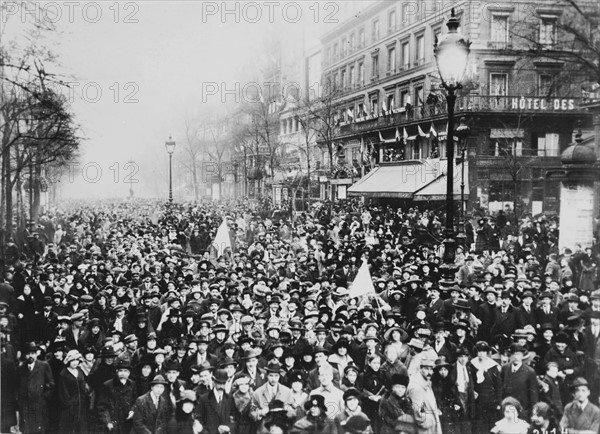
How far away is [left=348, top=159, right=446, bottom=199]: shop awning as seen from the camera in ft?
67.4

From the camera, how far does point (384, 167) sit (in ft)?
77.6

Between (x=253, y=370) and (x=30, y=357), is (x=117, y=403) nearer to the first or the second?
(x=30, y=357)

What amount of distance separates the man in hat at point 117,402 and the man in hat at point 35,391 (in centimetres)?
94

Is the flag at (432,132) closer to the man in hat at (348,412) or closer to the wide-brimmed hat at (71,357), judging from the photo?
the man in hat at (348,412)

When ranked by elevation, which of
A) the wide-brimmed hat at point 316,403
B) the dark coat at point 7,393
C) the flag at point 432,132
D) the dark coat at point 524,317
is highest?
the flag at point 432,132

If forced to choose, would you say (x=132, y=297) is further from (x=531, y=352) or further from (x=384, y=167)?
(x=384, y=167)

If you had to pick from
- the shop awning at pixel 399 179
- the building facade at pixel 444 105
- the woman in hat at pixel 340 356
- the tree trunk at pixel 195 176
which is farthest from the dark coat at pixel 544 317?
the tree trunk at pixel 195 176

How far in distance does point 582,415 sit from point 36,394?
288 inches

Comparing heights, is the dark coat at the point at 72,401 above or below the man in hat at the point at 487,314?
below

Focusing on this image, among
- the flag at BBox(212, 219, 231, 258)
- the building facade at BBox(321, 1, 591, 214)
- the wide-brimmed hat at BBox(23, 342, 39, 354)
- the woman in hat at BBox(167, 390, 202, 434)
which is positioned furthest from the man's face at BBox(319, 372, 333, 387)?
the flag at BBox(212, 219, 231, 258)

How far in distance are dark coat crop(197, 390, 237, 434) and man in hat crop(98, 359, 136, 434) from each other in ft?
3.30

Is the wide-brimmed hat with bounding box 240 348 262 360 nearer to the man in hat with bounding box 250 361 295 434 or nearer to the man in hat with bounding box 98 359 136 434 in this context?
the man in hat with bounding box 250 361 295 434

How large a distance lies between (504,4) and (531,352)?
7958 mm

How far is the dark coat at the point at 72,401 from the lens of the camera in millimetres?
8219
